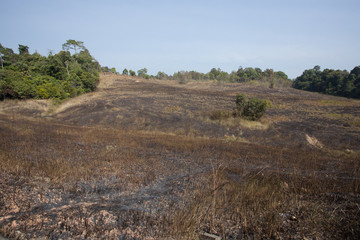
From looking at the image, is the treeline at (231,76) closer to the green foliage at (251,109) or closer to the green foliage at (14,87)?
the green foliage at (14,87)

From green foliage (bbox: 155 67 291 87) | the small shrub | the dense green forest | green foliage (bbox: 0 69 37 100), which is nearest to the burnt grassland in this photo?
the small shrub


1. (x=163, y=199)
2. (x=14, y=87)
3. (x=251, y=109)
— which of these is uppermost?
(x=14, y=87)

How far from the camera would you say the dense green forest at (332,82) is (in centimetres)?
5559

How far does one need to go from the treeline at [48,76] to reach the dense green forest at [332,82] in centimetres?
6227

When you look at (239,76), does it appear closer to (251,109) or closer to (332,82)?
(332,82)

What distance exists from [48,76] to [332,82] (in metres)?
73.3

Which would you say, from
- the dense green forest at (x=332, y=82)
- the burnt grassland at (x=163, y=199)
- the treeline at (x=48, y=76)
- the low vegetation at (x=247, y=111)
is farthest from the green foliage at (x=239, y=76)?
the burnt grassland at (x=163, y=199)

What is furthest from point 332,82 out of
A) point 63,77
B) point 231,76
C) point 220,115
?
point 63,77

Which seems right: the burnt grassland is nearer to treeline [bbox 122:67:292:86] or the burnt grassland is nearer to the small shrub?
the small shrub

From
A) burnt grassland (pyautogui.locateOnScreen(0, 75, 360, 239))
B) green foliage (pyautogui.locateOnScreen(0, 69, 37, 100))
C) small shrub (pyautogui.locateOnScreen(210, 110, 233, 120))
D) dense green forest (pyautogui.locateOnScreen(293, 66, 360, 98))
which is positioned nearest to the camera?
burnt grassland (pyautogui.locateOnScreen(0, 75, 360, 239))

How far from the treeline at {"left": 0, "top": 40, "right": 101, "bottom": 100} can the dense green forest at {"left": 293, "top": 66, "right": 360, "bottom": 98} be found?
62269mm

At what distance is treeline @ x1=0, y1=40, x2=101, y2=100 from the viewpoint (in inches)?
1326

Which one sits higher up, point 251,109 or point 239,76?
point 239,76

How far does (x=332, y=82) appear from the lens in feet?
210
